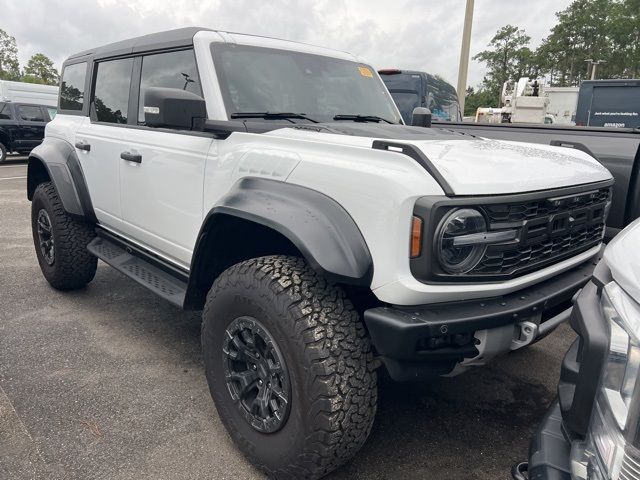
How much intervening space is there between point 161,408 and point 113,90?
2375 millimetres

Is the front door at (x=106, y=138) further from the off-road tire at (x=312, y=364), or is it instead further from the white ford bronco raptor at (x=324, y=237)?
the off-road tire at (x=312, y=364)

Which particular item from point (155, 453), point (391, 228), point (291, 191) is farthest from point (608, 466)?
point (155, 453)

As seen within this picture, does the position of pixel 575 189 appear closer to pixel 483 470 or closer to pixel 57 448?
pixel 483 470

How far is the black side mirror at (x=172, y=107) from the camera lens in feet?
7.73

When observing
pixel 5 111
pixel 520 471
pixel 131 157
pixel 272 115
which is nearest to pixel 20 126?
pixel 5 111

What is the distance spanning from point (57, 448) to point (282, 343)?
4.20 ft

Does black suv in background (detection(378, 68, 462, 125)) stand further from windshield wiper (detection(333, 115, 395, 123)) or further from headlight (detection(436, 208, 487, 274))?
headlight (detection(436, 208, 487, 274))

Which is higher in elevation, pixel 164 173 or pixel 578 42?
pixel 578 42

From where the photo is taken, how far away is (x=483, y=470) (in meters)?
2.33

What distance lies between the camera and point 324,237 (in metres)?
1.92

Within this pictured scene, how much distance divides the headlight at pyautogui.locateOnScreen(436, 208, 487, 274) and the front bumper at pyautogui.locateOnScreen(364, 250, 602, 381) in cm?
16

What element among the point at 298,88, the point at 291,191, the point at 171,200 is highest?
the point at 298,88

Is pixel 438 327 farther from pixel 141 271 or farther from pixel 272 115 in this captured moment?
pixel 141 271

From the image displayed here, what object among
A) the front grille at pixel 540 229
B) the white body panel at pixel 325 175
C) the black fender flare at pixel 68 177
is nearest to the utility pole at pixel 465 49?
the white body panel at pixel 325 175
